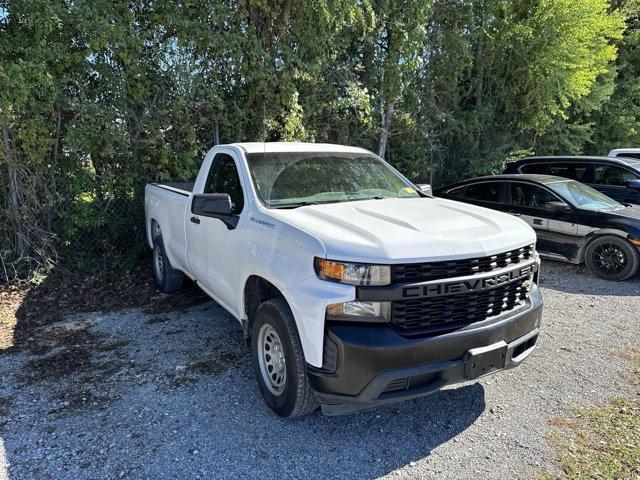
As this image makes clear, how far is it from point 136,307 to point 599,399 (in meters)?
5.01

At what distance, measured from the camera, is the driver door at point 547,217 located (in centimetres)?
705

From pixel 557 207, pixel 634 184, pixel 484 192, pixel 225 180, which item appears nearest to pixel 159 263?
pixel 225 180

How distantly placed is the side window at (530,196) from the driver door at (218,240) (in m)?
5.33

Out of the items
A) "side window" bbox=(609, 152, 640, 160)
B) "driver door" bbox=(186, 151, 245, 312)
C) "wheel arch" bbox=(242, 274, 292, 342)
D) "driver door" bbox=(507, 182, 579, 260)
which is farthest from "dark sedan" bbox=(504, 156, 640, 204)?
"wheel arch" bbox=(242, 274, 292, 342)

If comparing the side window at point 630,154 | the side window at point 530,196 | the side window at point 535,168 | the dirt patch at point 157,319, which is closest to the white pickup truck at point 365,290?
the dirt patch at point 157,319

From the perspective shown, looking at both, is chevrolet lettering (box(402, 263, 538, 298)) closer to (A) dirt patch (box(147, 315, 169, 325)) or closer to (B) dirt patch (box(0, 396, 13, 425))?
(B) dirt patch (box(0, 396, 13, 425))

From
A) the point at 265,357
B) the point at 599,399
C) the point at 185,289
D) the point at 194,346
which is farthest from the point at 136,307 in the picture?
the point at 599,399

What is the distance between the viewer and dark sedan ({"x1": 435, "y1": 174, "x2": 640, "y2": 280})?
6617 mm

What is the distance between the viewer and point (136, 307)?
5.80 meters

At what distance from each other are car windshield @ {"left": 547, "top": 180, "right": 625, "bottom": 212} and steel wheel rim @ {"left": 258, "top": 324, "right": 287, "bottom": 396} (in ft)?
19.0

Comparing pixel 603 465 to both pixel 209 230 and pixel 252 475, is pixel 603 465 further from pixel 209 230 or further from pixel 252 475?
pixel 209 230

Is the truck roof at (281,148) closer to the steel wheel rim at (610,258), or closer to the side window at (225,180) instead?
the side window at (225,180)

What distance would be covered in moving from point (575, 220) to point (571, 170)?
319cm

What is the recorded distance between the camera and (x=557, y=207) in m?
7.12
